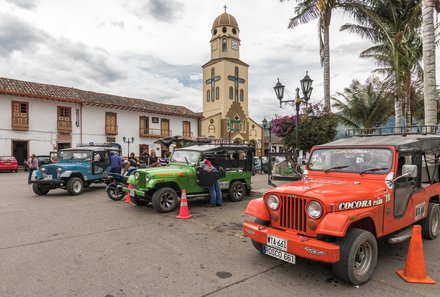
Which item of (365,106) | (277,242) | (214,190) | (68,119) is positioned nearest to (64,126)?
(68,119)

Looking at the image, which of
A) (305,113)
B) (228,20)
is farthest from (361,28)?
(228,20)

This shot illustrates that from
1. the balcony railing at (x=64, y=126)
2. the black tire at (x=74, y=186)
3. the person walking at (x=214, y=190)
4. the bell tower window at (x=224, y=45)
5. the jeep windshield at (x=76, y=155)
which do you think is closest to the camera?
the person walking at (x=214, y=190)

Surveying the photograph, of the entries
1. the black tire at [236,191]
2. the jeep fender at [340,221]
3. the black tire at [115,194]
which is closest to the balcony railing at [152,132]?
the black tire at [115,194]

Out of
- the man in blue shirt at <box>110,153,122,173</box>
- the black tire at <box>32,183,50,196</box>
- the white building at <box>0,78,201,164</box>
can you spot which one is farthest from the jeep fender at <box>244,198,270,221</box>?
the white building at <box>0,78,201,164</box>

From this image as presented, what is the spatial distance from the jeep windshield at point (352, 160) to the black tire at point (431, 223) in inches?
69.7

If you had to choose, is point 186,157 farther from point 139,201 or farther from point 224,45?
point 224,45

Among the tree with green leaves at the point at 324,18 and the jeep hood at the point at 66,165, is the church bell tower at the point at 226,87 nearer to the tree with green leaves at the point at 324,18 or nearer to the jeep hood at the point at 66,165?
the tree with green leaves at the point at 324,18

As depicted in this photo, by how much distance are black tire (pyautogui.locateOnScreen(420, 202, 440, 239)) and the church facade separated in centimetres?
3571

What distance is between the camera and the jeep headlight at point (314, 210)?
370cm

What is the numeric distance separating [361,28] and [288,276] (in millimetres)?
17486

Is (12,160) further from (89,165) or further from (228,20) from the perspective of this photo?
(228,20)

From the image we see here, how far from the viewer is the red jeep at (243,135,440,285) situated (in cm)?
359

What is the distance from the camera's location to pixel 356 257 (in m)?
3.80

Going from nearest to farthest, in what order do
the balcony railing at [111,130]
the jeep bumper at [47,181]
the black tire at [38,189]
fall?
the jeep bumper at [47,181], the black tire at [38,189], the balcony railing at [111,130]
